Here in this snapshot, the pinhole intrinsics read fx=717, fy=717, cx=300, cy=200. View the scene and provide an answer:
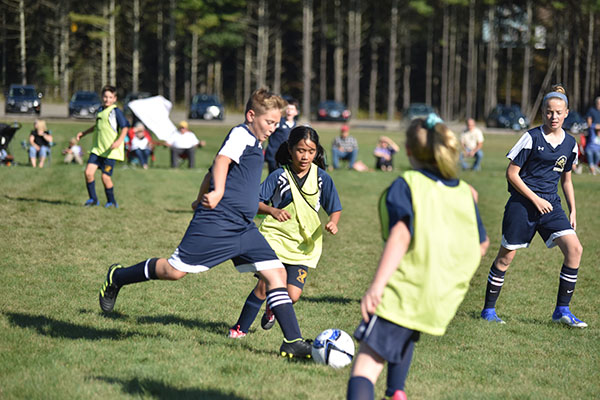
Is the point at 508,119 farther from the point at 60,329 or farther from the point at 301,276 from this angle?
the point at 60,329

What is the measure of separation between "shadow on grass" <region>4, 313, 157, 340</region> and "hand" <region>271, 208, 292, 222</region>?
1375 millimetres

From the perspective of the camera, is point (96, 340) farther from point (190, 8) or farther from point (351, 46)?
point (351, 46)

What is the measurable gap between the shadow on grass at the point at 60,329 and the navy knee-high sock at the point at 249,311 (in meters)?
0.76

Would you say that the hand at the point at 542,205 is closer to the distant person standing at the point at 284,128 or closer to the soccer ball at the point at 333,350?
the soccer ball at the point at 333,350

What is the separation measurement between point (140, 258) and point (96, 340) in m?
3.19

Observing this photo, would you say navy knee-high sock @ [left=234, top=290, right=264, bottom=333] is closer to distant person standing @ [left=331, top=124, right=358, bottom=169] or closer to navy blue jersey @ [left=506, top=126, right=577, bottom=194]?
navy blue jersey @ [left=506, top=126, right=577, bottom=194]

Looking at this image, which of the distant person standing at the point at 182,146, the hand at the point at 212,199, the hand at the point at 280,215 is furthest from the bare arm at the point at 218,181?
the distant person standing at the point at 182,146

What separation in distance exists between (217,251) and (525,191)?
9.05 feet

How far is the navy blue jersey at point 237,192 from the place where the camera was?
4660 millimetres

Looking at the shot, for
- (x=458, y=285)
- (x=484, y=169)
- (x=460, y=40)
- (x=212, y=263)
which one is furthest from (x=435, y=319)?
(x=460, y=40)

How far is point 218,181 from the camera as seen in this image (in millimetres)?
4484

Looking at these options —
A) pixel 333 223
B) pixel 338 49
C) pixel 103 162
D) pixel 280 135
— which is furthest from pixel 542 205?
pixel 338 49

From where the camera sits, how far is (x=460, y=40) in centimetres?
6325

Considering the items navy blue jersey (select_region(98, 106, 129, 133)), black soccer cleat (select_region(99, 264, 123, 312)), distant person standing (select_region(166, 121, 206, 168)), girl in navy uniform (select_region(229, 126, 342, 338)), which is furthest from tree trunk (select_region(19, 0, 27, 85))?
girl in navy uniform (select_region(229, 126, 342, 338))
